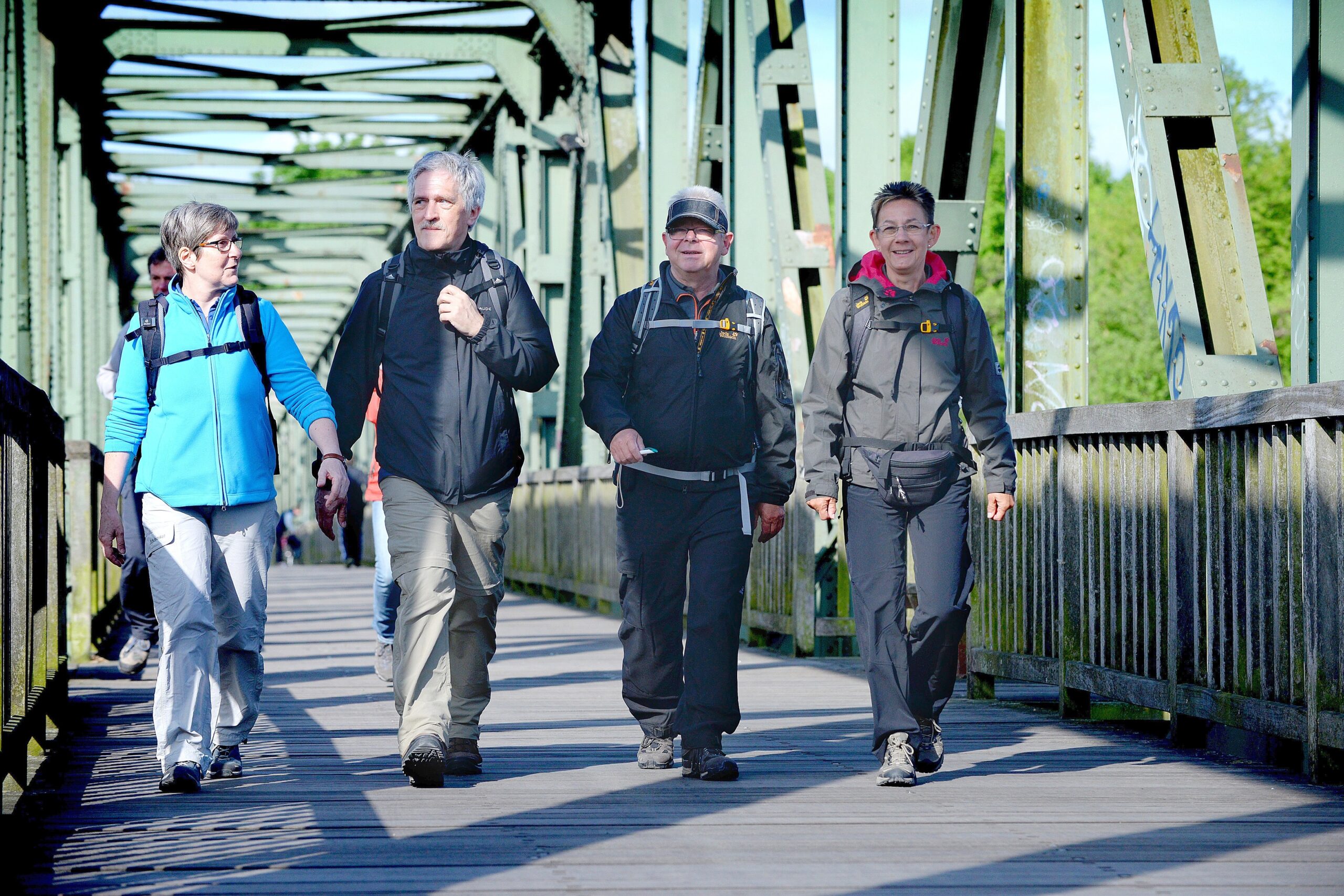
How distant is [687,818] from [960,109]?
177 inches

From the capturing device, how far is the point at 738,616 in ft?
17.1

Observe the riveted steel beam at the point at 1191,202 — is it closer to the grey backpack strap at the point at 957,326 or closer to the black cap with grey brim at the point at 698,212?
the grey backpack strap at the point at 957,326

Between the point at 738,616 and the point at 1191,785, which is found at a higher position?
the point at 738,616

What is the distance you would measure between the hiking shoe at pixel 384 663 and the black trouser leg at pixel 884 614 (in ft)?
11.2

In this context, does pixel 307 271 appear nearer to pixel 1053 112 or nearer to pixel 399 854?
pixel 1053 112

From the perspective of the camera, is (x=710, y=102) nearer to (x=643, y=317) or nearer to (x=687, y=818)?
(x=643, y=317)

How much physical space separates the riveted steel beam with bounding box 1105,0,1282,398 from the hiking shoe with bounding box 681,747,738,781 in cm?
200

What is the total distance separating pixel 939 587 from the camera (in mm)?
4984

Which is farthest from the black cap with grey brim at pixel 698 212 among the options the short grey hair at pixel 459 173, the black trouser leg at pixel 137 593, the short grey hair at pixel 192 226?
the black trouser leg at pixel 137 593

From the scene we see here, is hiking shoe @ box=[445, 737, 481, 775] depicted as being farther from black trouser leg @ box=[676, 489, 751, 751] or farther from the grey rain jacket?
the grey rain jacket

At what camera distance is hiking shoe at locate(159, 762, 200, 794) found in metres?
4.73

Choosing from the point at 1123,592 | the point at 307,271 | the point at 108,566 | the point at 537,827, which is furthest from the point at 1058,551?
the point at 307,271

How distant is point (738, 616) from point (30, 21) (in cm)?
1201

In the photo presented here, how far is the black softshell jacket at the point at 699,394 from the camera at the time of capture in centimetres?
517
